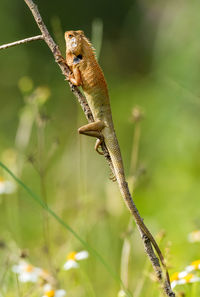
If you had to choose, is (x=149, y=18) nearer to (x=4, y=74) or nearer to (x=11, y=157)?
(x=4, y=74)

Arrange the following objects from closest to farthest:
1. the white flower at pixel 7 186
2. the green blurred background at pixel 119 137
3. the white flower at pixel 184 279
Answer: the white flower at pixel 184 279 < the green blurred background at pixel 119 137 < the white flower at pixel 7 186

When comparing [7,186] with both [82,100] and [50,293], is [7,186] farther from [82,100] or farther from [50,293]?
[82,100]

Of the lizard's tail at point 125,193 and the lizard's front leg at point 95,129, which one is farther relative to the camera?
the lizard's front leg at point 95,129

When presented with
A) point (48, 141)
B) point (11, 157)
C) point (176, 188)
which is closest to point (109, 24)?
point (48, 141)

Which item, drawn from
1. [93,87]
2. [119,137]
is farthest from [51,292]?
[119,137]

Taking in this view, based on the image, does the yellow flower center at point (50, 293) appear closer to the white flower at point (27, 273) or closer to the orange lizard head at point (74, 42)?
the white flower at point (27, 273)

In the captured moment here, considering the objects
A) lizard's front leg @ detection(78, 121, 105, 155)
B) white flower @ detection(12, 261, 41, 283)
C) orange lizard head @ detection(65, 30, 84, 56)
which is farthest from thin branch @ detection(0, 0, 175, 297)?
white flower @ detection(12, 261, 41, 283)

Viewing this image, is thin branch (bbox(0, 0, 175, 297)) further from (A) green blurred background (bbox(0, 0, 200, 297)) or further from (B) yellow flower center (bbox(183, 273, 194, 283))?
(B) yellow flower center (bbox(183, 273, 194, 283))

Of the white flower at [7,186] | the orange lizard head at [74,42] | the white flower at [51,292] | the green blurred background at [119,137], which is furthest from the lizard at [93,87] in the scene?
the white flower at [7,186]
